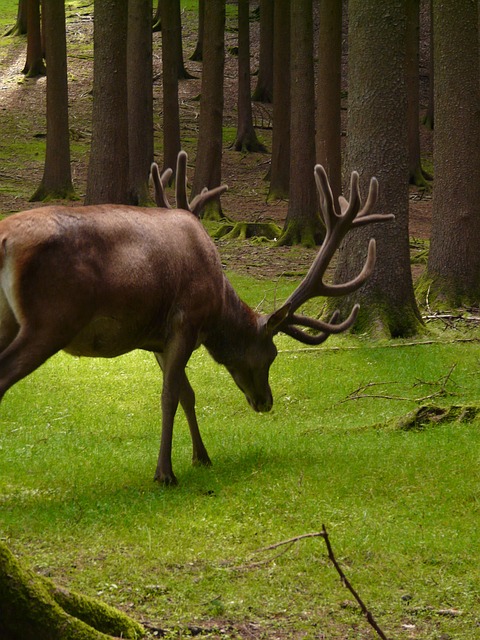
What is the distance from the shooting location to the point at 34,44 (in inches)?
1471

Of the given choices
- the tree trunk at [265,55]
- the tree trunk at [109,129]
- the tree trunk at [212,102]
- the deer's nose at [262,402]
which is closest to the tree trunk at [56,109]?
the tree trunk at [212,102]

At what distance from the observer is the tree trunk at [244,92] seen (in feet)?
105

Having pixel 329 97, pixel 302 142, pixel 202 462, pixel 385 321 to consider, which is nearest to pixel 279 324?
pixel 202 462

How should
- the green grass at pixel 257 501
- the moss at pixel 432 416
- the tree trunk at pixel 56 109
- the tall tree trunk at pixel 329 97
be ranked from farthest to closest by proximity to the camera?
the tree trunk at pixel 56 109 < the tall tree trunk at pixel 329 97 < the moss at pixel 432 416 < the green grass at pixel 257 501

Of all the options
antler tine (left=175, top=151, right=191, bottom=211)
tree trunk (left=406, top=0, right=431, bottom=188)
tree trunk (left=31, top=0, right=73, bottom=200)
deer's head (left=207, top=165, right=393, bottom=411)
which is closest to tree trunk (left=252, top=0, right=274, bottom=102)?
tree trunk (left=406, top=0, right=431, bottom=188)

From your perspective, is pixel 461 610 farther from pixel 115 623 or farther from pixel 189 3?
pixel 189 3

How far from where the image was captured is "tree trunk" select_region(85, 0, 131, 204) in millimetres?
19656

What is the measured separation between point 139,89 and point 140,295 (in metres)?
17.5

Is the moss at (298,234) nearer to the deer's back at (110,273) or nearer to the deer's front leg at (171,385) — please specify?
the deer's back at (110,273)

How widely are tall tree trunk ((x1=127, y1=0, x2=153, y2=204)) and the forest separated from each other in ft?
0.21

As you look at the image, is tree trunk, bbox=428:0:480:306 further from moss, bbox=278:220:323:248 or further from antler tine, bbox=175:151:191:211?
moss, bbox=278:220:323:248

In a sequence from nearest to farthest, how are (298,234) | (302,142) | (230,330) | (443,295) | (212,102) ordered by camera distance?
(230,330), (443,295), (298,234), (302,142), (212,102)

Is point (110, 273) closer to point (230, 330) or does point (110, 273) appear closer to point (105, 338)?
point (105, 338)

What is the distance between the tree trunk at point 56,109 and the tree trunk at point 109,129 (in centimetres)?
509
